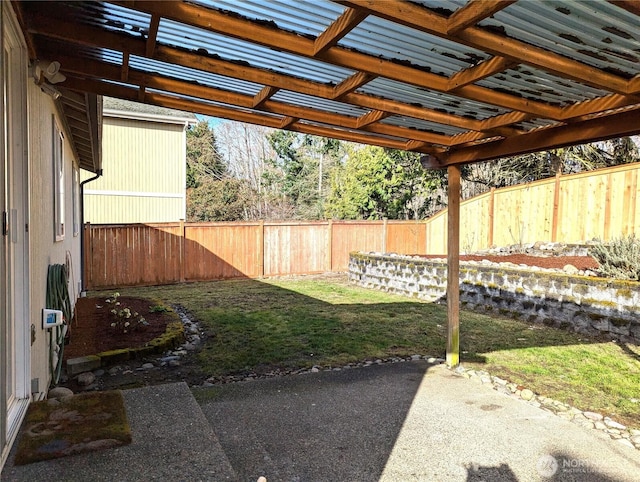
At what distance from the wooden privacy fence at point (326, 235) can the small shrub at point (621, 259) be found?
7.05 ft

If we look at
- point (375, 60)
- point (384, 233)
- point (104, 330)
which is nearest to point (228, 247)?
point (384, 233)

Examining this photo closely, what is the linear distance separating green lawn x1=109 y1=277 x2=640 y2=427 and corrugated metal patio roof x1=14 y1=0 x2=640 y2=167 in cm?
224

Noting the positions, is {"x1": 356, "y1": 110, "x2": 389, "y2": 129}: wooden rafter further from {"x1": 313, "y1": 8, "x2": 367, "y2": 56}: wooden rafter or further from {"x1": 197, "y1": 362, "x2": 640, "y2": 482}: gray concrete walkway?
{"x1": 197, "y1": 362, "x2": 640, "y2": 482}: gray concrete walkway

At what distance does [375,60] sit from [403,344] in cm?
388

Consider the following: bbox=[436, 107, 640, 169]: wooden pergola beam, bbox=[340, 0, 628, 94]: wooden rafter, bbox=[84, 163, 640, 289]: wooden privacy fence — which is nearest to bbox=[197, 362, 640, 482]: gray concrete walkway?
bbox=[436, 107, 640, 169]: wooden pergola beam

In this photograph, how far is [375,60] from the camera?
2.60 metres

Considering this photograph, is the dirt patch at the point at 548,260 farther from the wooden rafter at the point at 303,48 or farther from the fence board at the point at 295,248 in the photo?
the wooden rafter at the point at 303,48

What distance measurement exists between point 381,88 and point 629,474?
289 centimetres

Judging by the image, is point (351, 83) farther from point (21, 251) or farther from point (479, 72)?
point (21, 251)

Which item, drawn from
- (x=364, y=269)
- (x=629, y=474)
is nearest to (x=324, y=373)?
(x=629, y=474)

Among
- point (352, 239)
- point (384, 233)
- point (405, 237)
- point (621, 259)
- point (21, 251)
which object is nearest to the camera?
point (21, 251)

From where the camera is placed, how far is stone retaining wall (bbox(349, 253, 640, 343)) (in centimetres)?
574

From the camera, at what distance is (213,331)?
20.4 ft

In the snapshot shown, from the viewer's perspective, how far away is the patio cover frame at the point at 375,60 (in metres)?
2.05
